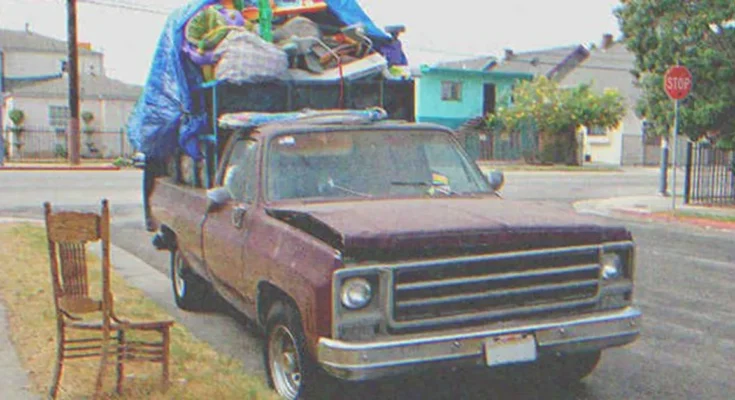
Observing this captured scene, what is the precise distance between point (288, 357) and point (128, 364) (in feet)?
4.33

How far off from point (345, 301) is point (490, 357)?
2.85 feet

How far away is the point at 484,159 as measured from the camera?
1833 inches

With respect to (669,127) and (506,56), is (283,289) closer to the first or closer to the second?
(669,127)

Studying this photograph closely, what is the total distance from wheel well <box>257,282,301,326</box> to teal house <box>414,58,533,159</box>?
44884 mm

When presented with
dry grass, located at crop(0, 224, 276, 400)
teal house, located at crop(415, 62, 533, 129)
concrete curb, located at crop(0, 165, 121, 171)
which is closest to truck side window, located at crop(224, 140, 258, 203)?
dry grass, located at crop(0, 224, 276, 400)

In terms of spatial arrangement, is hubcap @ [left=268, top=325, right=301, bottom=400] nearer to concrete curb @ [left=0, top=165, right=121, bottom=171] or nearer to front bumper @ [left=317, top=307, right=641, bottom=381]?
front bumper @ [left=317, top=307, right=641, bottom=381]

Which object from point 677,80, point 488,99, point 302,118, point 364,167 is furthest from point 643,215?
point 488,99

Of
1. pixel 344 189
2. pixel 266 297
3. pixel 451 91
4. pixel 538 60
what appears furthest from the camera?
pixel 538 60

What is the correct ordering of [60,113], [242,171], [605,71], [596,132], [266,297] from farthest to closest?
[605,71]
[596,132]
[60,113]
[242,171]
[266,297]

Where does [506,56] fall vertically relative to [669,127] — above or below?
above

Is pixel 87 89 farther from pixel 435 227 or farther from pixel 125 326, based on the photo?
pixel 435 227

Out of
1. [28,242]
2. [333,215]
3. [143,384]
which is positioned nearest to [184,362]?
[143,384]

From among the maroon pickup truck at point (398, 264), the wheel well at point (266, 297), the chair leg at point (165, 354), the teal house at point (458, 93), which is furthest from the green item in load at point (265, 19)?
the teal house at point (458, 93)

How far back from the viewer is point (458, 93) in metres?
52.7
